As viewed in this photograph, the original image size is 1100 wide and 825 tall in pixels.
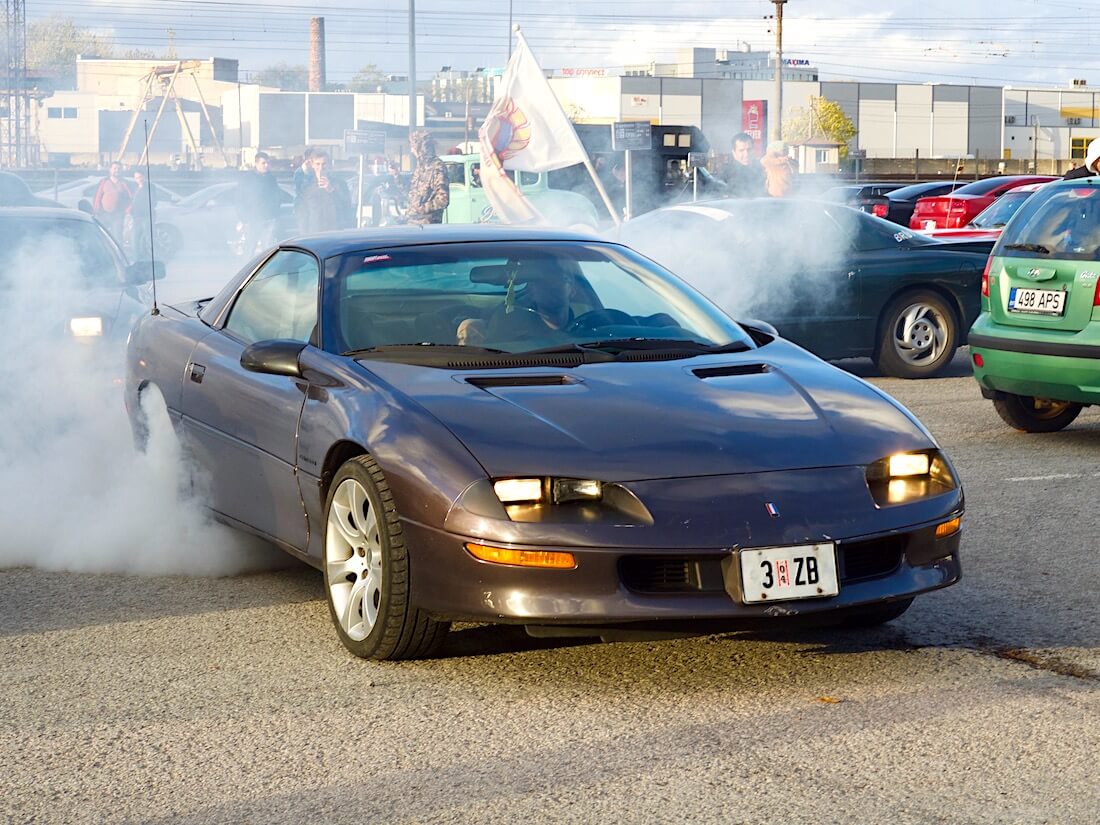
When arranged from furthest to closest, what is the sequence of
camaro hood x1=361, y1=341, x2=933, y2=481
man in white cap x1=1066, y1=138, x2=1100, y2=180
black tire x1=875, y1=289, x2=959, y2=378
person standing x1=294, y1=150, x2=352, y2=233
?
1. person standing x1=294, y1=150, x2=352, y2=233
2. black tire x1=875, y1=289, x2=959, y2=378
3. man in white cap x1=1066, y1=138, x2=1100, y2=180
4. camaro hood x1=361, y1=341, x2=933, y2=481

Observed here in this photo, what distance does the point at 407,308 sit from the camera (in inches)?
215

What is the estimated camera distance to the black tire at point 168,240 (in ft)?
92.2

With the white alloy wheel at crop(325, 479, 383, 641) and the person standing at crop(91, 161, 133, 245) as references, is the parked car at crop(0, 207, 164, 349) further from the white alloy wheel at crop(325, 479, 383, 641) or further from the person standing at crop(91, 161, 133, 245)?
the person standing at crop(91, 161, 133, 245)

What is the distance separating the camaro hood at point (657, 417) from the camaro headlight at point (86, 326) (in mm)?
5195

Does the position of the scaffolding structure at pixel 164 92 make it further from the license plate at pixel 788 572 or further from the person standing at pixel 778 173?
the license plate at pixel 788 572

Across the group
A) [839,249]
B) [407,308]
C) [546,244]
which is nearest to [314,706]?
[407,308]

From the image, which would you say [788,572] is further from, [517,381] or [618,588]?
[517,381]

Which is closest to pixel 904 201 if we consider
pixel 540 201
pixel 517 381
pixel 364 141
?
pixel 364 141

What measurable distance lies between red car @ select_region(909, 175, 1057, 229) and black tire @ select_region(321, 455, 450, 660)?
73.7 ft

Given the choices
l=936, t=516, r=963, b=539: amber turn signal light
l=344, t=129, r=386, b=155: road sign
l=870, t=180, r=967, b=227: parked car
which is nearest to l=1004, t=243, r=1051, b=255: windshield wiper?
l=936, t=516, r=963, b=539: amber turn signal light

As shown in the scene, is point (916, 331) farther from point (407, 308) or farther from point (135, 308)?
point (407, 308)

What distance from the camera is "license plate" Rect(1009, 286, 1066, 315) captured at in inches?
345

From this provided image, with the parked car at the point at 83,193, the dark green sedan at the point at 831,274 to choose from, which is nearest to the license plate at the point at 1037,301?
the dark green sedan at the point at 831,274

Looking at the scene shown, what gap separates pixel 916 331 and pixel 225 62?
64.2 metres
